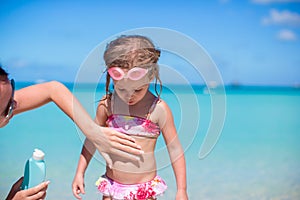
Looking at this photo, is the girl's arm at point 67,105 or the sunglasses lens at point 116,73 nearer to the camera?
the girl's arm at point 67,105

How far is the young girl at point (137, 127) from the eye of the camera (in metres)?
1.65

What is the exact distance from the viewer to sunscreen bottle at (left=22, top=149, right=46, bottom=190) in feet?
4.53

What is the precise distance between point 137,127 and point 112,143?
0.86 ft

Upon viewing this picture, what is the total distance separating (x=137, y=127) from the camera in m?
1.72

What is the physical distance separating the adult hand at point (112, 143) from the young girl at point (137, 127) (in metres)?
0.08

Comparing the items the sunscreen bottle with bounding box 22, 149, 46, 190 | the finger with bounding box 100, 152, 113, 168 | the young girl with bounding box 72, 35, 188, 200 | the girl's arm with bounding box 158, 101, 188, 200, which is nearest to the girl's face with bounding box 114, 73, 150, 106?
the young girl with bounding box 72, 35, 188, 200

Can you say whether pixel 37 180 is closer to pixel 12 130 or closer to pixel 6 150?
pixel 6 150

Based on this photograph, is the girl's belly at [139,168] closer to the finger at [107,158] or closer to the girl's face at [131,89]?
the finger at [107,158]

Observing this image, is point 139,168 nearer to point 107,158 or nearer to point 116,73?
point 107,158

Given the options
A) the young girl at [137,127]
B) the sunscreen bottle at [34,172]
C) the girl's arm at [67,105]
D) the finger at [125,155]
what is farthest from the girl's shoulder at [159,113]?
the sunscreen bottle at [34,172]

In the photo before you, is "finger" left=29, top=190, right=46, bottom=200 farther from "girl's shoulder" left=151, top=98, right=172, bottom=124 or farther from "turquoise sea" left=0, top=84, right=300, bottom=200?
"girl's shoulder" left=151, top=98, right=172, bottom=124

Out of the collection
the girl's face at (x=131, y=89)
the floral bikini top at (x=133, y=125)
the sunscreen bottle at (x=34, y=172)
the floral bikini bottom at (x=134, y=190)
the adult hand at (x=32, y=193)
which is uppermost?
the girl's face at (x=131, y=89)

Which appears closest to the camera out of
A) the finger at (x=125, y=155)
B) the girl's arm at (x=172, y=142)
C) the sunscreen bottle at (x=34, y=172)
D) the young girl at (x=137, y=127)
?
the sunscreen bottle at (x=34, y=172)

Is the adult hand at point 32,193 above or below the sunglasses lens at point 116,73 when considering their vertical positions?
below
